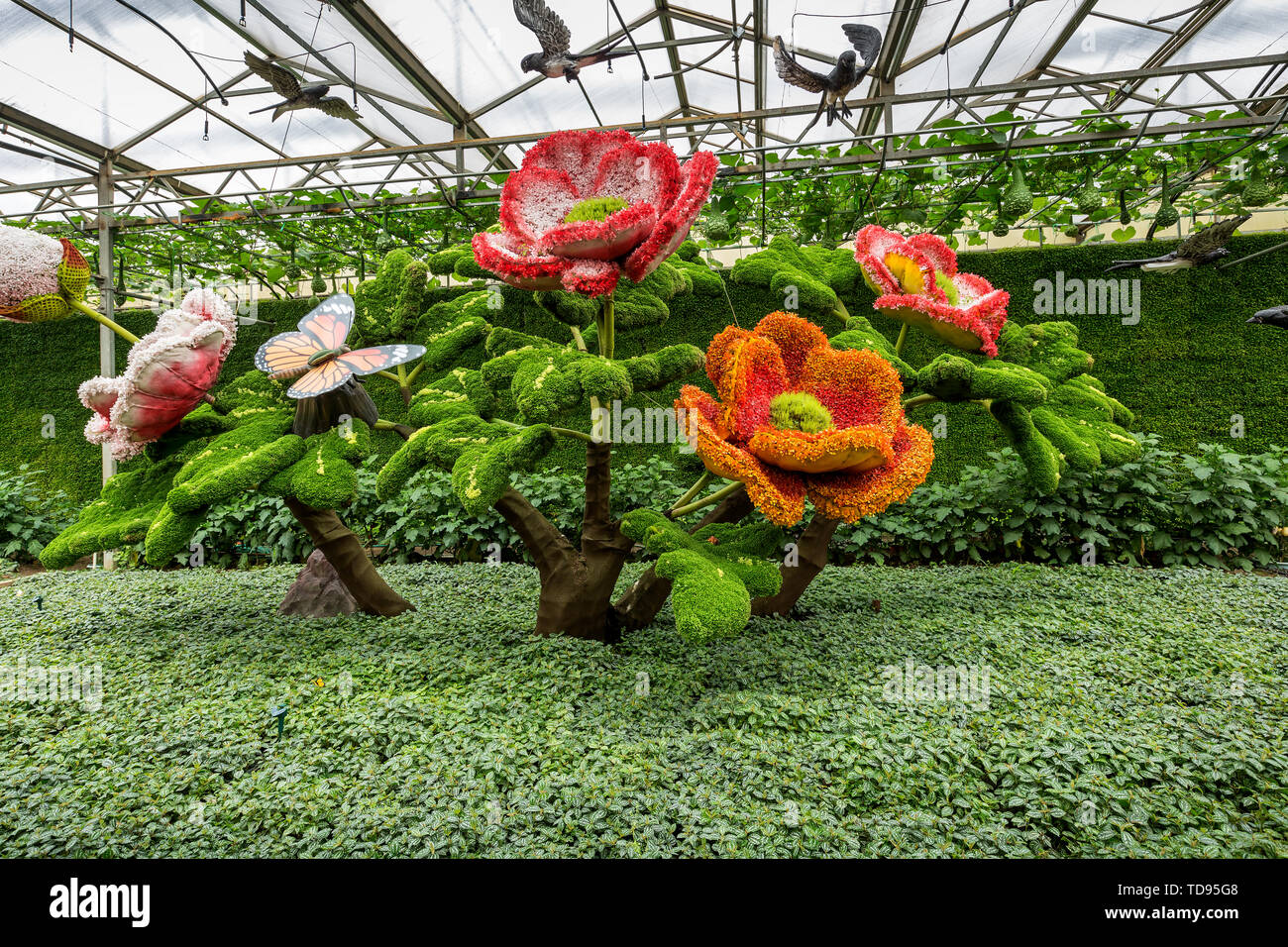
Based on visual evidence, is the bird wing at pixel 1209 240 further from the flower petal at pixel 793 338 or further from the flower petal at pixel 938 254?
the flower petal at pixel 793 338

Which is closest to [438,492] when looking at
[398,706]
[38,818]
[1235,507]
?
[398,706]

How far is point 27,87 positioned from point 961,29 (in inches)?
304

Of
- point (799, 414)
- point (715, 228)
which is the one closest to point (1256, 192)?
point (715, 228)

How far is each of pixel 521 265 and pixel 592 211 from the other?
0.28 metres

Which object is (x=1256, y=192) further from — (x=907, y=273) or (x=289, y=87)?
(x=289, y=87)

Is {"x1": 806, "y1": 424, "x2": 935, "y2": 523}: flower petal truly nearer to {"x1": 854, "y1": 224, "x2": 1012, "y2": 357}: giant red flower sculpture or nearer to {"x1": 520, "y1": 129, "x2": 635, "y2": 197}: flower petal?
{"x1": 854, "y1": 224, "x2": 1012, "y2": 357}: giant red flower sculpture

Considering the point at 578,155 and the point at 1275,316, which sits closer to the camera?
the point at 578,155

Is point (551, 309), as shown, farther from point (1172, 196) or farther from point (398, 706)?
point (1172, 196)

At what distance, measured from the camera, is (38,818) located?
4.35 feet

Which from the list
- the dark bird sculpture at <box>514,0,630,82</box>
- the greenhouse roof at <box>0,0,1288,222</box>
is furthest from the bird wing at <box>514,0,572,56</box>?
the greenhouse roof at <box>0,0,1288,222</box>

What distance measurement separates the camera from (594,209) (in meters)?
1.60

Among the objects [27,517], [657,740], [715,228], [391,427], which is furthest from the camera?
[27,517]

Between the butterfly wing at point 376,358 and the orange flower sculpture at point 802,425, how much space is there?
911 millimetres

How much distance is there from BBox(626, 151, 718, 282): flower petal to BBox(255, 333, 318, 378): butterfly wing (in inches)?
46.4
